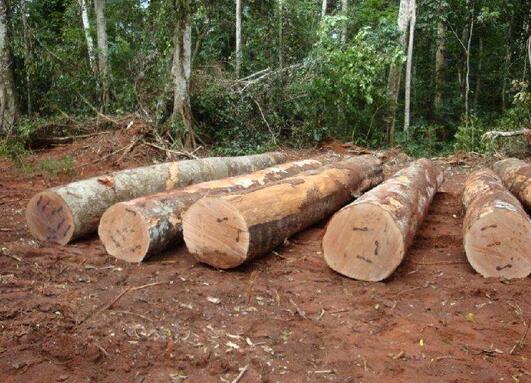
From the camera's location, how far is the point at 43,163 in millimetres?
9500

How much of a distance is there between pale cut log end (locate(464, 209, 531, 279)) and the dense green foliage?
793 centimetres

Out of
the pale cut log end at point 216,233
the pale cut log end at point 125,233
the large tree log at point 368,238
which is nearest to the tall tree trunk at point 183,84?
the pale cut log end at point 125,233

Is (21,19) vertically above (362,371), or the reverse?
(21,19)

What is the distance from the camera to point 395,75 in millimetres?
13461

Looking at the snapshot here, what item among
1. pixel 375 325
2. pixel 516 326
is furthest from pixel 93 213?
pixel 516 326

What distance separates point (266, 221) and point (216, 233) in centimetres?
52

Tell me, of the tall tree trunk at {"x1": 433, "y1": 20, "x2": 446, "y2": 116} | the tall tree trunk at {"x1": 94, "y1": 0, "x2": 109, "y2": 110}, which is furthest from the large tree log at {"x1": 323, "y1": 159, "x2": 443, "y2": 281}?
the tall tree trunk at {"x1": 433, "y1": 20, "x2": 446, "y2": 116}

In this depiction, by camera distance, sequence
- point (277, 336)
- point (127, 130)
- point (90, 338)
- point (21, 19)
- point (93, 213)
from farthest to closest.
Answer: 1. point (21, 19)
2. point (127, 130)
3. point (93, 213)
4. point (277, 336)
5. point (90, 338)

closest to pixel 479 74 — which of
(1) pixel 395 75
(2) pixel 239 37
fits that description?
(1) pixel 395 75

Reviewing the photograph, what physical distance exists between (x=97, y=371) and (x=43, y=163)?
7.53m

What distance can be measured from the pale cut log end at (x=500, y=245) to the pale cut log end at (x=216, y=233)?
2168mm

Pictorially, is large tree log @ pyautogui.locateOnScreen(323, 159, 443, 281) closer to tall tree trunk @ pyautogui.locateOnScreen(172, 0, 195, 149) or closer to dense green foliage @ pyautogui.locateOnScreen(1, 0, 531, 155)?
tall tree trunk @ pyautogui.locateOnScreen(172, 0, 195, 149)

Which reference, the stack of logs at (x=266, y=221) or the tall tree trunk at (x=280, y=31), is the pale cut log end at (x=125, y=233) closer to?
the stack of logs at (x=266, y=221)

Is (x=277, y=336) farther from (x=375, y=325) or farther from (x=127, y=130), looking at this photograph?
(x=127, y=130)
